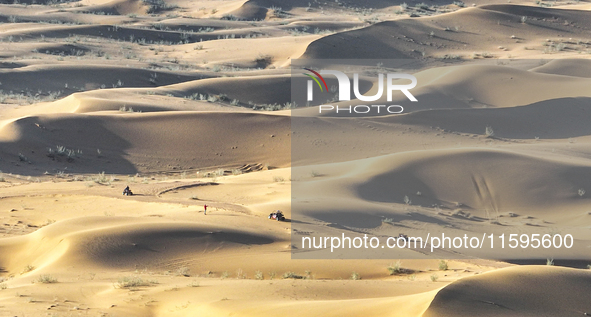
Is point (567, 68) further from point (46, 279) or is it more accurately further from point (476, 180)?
point (46, 279)

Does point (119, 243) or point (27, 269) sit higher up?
point (119, 243)

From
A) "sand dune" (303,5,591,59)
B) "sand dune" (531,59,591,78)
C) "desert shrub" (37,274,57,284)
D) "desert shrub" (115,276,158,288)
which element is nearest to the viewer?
"desert shrub" (115,276,158,288)

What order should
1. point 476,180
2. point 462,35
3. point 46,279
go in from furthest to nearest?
1. point 462,35
2. point 476,180
3. point 46,279

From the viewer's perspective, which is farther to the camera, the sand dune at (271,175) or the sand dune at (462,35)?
the sand dune at (462,35)

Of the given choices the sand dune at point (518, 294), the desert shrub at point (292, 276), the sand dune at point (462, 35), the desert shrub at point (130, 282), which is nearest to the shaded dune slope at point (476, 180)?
the desert shrub at point (292, 276)

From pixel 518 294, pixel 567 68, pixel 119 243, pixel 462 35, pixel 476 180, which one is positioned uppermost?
pixel 462 35

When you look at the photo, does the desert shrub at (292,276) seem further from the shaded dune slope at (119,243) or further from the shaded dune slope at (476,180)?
the shaded dune slope at (476,180)

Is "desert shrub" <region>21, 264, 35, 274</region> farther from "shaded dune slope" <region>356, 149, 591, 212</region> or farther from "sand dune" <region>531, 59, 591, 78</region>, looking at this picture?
"sand dune" <region>531, 59, 591, 78</region>

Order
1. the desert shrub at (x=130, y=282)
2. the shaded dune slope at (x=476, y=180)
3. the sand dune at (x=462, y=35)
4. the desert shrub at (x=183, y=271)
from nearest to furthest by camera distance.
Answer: the desert shrub at (x=130, y=282), the desert shrub at (x=183, y=271), the shaded dune slope at (x=476, y=180), the sand dune at (x=462, y=35)

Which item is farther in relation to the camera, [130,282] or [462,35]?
[462,35]

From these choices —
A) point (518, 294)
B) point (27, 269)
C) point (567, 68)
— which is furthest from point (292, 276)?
point (567, 68)

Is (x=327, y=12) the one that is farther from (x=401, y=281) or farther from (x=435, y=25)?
(x=401, y=281)

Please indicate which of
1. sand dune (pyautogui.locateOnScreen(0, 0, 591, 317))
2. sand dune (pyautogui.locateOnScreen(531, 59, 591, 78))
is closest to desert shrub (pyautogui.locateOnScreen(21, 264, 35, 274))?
sand dune (pyautogui.locateOnScreen(0, 0, 591, 317))

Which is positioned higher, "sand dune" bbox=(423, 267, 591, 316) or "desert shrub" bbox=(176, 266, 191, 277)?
"sand dune" bbox=(423, 267, 591, 316)
